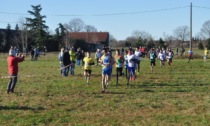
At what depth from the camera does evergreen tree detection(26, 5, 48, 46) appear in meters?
86.1

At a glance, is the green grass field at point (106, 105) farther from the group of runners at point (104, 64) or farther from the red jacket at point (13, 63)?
the red jacket at point (13, 63)

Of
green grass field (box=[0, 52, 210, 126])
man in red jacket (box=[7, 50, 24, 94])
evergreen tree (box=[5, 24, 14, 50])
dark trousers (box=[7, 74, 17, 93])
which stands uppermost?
evergreen tree (box=[5, 24, 14, 50])

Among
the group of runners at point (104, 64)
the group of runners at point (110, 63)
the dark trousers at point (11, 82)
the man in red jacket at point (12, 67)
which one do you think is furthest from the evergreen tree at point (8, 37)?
the man in red jacket at point (12, 67)

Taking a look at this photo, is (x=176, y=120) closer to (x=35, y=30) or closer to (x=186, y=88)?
(x=186, y=88)

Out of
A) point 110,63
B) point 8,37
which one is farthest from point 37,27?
point 110,63

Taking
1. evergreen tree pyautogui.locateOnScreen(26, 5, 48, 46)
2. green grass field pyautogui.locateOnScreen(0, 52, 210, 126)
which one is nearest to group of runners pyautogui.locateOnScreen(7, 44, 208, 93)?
green grass field pyautogui.locateOnScreen(0, 52, 210, 126)

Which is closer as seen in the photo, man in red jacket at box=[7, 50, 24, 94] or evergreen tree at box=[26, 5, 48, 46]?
man in red jacket at box=[7, 50, 24, 94]

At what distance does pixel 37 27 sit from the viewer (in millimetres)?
88625

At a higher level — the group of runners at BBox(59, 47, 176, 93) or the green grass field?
the group of runners at BBox(59, 47, 176, 93)

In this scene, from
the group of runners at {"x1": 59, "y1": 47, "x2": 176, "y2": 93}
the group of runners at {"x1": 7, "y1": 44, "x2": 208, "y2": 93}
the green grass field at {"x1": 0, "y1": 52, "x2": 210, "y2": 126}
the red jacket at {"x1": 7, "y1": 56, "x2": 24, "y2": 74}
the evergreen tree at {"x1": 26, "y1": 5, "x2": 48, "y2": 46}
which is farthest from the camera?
the evergreen tree at {"x1": 26, "y1": 5, "x2": 48, "y2": 46}

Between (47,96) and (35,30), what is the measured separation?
74.5 metres

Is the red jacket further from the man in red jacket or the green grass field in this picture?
the green grass field

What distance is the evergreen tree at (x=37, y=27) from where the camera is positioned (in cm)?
8612

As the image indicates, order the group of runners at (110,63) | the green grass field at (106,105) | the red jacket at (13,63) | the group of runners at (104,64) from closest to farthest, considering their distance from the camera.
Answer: the green grass field at (106,105) → the red jacket at (13,63) → the group of runners at (104,64) → the group of runners at (110,63)
